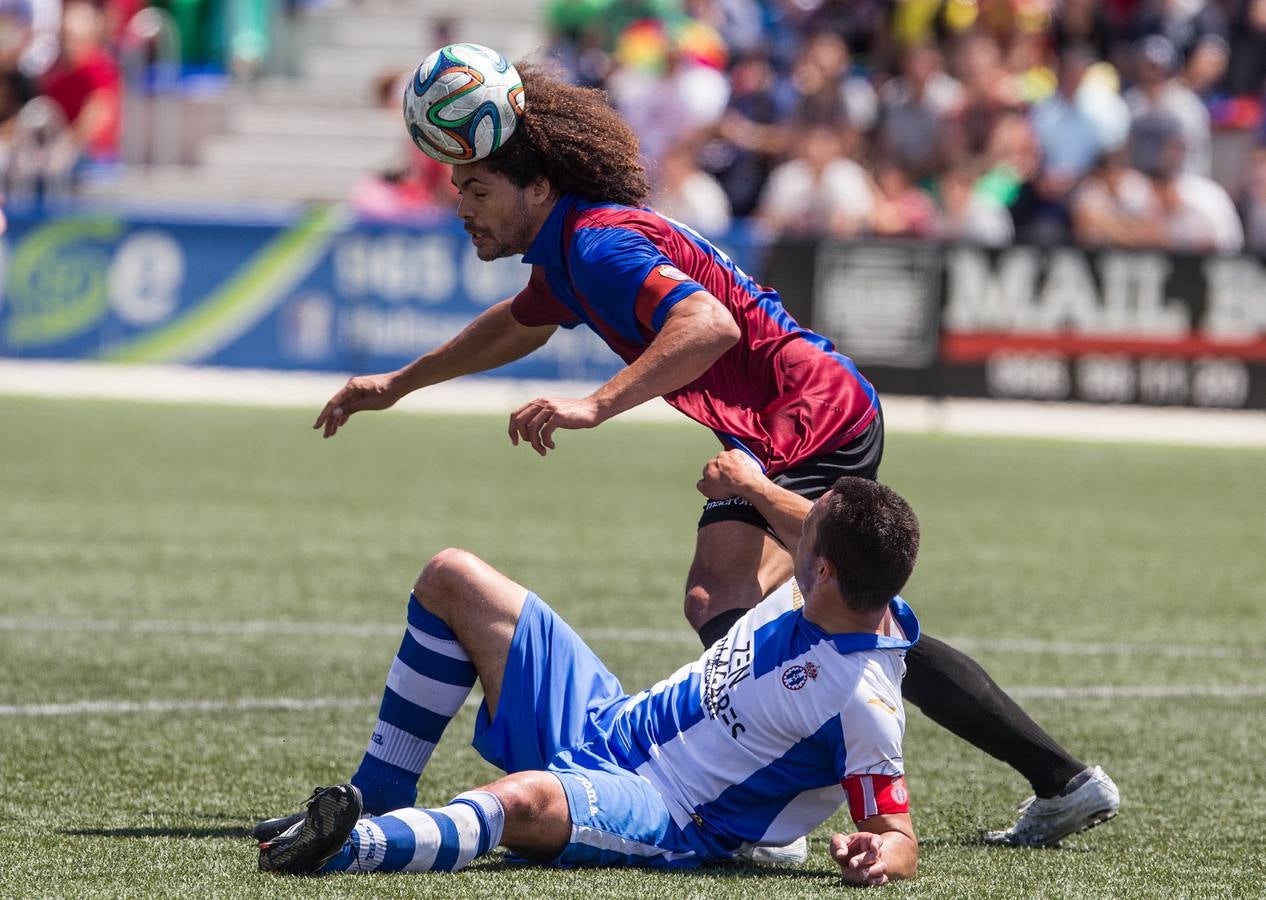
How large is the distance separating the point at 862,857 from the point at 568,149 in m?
1.88

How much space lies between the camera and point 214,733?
6.11m

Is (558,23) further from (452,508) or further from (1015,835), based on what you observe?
(1015,835)

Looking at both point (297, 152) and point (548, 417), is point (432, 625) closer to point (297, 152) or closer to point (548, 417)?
point (548, 417)

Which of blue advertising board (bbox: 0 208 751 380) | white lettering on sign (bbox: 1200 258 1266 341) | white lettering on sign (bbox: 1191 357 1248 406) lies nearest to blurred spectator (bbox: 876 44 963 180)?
white lettering on sign (bbox: 1200 258 1266 341)

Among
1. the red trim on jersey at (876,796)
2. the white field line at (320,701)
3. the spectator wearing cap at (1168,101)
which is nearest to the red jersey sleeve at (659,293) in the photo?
the red trim on jersey at (876,796)

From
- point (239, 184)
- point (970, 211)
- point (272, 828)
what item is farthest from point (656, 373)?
point (239, 184)

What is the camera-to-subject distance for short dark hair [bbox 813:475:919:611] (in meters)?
4.17

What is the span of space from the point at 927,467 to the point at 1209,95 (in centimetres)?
783

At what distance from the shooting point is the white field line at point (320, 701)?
20.9 ft

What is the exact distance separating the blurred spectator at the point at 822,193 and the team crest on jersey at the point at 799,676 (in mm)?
14770

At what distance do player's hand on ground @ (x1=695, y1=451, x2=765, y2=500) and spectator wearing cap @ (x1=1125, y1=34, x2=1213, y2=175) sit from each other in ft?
49.9

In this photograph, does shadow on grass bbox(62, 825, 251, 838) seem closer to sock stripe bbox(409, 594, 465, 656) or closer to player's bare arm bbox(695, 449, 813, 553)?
sock stripe bbox(409, 594, 465, 656)

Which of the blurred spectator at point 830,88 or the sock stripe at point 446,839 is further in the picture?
the blurred spectator at point 830,88

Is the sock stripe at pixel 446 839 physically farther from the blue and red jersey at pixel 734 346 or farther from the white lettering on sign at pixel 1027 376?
the white lettering on sign at pixel 1027 376
